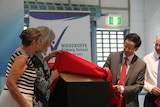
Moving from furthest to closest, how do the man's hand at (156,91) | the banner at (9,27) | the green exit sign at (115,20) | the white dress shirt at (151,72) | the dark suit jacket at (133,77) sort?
the green exit sign at (115,20) < the banner at (9,27) < the white dress shirt at (151,72) < the man's hand at (156,91) < the dark suit jacket at (133,77)

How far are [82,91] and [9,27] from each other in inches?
69.2

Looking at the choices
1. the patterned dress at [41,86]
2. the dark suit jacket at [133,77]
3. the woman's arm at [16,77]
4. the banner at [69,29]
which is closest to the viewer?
the woman's arm at [16,77]

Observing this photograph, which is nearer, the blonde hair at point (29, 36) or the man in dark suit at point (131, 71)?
the blonde hair at point (29, 36)

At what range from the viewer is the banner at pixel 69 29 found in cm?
382

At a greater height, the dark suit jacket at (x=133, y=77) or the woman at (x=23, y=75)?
the woman at (x=23, y=75)

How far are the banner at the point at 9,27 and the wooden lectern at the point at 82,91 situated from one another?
1.45 m

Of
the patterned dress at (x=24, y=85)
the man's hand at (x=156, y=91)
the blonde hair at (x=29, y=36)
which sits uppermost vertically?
the blonde hair at (x=29, y=36)

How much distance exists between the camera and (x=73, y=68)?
2.11 m

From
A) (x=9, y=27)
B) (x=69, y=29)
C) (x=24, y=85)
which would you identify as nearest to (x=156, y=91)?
(x=24, y=85)

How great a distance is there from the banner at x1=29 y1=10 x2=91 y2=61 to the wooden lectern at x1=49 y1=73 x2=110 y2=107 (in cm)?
177

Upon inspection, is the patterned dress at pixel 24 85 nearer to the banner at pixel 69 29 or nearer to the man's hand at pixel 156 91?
the man's hand at pixel 156 91

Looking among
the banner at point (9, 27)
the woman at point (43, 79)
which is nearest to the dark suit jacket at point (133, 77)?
the woman at point (43, 79)

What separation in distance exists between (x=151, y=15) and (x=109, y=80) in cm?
346

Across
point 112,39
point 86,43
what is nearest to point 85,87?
point 86,43
